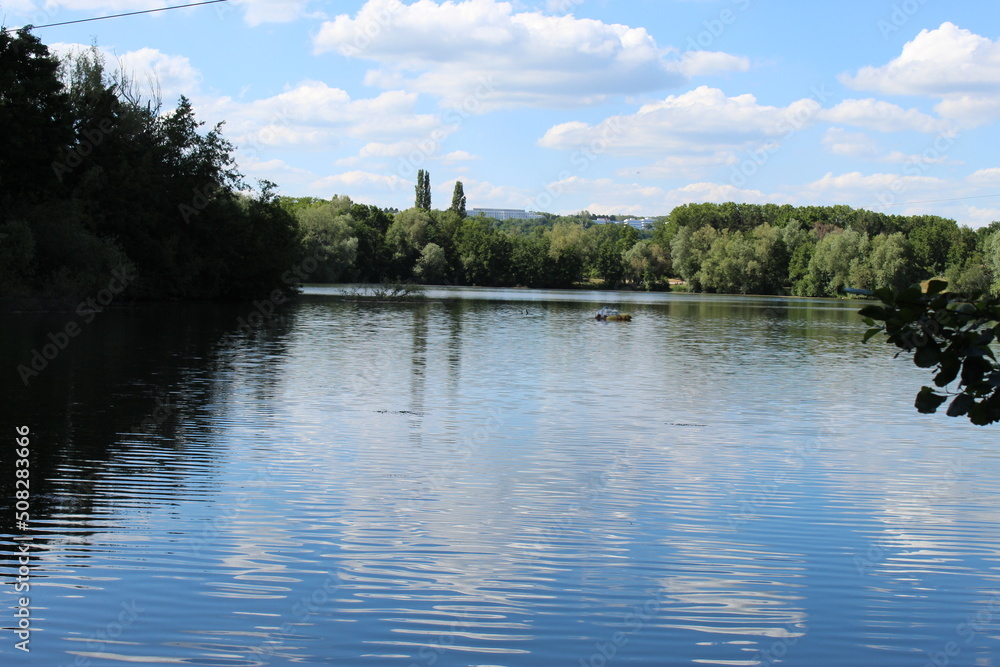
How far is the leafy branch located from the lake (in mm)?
3820

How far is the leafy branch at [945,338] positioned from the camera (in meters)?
3.60

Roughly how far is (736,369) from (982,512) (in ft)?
61.8

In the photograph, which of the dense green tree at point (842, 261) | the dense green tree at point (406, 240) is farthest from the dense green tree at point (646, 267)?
the dense green tree at point (406, 240)

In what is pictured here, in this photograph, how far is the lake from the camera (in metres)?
7.14

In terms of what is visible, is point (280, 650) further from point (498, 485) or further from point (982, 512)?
point (982, 512)

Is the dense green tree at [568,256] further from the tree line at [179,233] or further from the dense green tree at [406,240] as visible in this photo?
the dense green tree at [406,240]

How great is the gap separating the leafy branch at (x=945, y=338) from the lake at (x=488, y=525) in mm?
3820

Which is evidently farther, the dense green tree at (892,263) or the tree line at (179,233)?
the dense green tree at (892,263)

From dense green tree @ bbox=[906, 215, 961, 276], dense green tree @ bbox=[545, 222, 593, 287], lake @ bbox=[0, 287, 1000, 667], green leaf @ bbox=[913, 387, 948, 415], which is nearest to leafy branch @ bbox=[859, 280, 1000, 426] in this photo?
green leaf @ bbox=[913, 387, 948, 415]

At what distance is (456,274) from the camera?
142 meters

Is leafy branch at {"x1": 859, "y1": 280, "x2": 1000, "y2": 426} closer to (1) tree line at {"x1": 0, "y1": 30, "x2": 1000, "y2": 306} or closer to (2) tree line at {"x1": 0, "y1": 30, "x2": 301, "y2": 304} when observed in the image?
(1) tree line at {"x1": 0, "y1": 30, "x2": 1000, "y2": 306}

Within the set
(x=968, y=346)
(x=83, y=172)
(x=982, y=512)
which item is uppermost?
(x=83, y=172)

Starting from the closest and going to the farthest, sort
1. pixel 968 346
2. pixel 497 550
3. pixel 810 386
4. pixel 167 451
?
pixel 968 346 < pixel 497 550 < pixel 167 451 < pixel 810 386

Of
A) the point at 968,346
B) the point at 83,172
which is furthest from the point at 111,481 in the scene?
the point at 83,172
